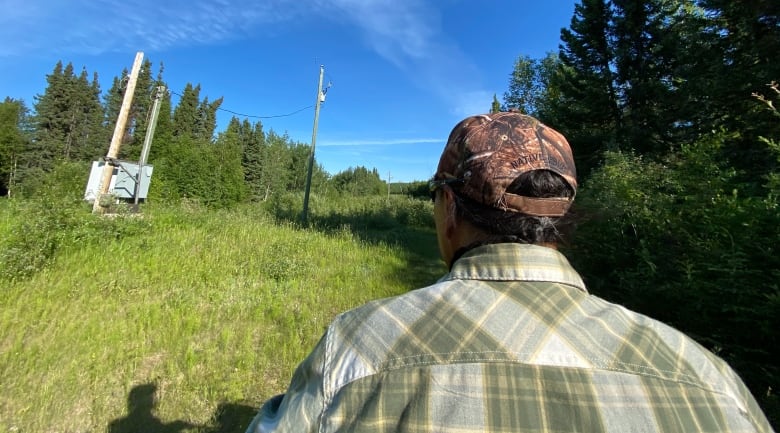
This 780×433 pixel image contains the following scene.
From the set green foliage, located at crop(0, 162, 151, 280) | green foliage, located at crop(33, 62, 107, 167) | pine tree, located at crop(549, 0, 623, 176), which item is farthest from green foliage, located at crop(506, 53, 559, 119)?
green foliage, located at crop(33, 62, 107, 167)

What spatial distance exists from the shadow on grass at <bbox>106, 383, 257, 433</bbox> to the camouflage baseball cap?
2.96m

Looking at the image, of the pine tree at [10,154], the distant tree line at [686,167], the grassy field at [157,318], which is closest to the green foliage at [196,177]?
the pine tree at [10,154]

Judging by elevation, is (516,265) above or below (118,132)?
below

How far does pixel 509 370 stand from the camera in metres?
0.73

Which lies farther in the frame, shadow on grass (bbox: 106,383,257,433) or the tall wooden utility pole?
the tall wooden utility pole

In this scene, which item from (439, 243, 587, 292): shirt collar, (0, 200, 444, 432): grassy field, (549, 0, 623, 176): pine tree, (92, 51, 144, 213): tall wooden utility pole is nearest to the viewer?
(439, 243, 587, 292): shirt collar

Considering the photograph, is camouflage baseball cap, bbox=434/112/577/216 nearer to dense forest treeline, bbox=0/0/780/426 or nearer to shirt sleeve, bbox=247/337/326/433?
dense forest treeline, bbox=0/0/780/426

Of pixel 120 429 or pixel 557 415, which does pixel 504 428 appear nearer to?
pixel 557 415

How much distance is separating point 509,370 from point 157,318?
17.3 ft

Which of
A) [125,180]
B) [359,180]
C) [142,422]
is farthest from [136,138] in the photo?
[142,422]

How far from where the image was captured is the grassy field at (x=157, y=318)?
3.25 meters

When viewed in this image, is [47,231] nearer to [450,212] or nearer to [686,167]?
[450,212]

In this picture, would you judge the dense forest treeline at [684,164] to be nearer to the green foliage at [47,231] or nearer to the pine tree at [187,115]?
the green foliage at [47,231]

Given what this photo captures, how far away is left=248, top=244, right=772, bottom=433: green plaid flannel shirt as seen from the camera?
70 cm
